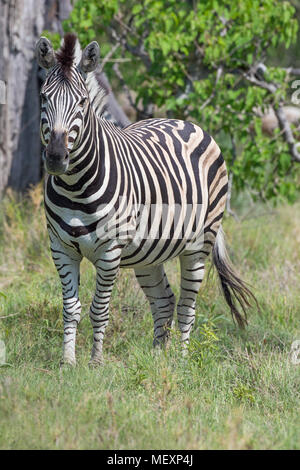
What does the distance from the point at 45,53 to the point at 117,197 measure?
93 cm

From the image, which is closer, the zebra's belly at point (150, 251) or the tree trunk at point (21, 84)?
the zebra's belly at point (150, 251)

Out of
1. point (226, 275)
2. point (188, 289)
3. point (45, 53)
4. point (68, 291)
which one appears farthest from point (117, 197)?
point (226, 275)

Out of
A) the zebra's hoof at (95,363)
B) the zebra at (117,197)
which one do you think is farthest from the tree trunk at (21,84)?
the zebra's hoof at (95,363)

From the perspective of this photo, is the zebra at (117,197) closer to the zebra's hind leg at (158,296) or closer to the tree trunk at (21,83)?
the zebra's hind leg at (158,296)

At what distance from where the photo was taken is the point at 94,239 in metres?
4.23


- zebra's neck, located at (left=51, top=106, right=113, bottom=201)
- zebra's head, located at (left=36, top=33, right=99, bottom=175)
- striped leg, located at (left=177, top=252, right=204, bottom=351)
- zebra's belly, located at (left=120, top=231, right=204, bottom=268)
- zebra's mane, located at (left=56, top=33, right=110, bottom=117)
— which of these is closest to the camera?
zebra's head, located at (left=36, top=33, right=99, bottom=175)

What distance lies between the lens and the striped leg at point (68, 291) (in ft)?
14.6

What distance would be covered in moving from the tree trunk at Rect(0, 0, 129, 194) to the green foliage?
2.61ft

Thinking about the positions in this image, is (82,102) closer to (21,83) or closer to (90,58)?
(90,58)

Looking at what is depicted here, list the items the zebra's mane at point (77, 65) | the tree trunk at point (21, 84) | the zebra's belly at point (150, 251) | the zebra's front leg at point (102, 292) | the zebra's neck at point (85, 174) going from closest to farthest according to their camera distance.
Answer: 1. the zebra's mane at point (77, 65)
2. the zebra's neck at point (85, 174)
3. the zebra's front leg at point (102, 292)
4. the zebra's belly at point (150, 251)
5. the tree trunk at point (21, 84)

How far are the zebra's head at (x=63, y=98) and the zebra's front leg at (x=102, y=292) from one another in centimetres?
70

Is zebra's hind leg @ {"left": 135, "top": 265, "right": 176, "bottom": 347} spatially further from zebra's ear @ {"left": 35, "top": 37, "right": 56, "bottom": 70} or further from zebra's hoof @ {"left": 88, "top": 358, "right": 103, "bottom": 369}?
zebra's ear @ {"left": 35, "top": 37, "right": 56, "bottom": 70}

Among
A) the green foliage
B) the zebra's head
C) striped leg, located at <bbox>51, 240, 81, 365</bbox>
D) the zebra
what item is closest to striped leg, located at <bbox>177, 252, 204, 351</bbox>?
the zebra

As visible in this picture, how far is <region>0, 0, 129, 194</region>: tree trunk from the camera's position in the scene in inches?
336
